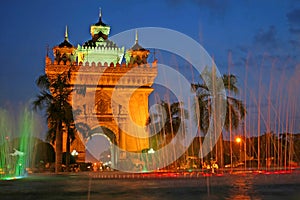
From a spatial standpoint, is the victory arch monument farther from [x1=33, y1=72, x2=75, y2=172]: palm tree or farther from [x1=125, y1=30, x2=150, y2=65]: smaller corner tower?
[x1=33, y1=72, x2=75, y2=172]: palm tree

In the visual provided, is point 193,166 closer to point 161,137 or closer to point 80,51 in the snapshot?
point 161,137

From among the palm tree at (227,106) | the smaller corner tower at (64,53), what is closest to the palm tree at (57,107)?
the palm tree at (227,106)

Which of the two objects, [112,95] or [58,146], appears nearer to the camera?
[58,146]

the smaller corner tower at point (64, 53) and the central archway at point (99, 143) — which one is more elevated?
the smaller corner tower at point (64, 53)

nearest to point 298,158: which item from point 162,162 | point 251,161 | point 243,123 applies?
point 251,161

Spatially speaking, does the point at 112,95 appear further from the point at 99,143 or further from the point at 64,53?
the point at 64,53

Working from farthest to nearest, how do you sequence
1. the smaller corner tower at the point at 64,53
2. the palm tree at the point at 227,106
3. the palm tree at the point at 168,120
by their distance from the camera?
the smaller corner tower at the point at 64,53 < the palm tree at the point at 168,120 < the palm tree at the point at 227,106

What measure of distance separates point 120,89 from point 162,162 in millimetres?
7883

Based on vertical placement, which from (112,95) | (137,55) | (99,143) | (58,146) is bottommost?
(58,146)

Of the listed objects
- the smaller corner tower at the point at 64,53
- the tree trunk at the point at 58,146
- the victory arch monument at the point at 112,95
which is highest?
the smaller corner tower at the point at 64,53

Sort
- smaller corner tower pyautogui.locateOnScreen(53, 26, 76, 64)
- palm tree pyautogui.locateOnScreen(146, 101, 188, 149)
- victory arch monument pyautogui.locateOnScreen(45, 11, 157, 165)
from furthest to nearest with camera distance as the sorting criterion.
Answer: smaller corner tower pyautogui.locateOnScreen(53, 26, 76, 64), victory arch monument pyautogui.locateOnScreen(45, 11, 157, 165), palm tree pyautogui.locateOnScreen(146, 101, 188, 149)

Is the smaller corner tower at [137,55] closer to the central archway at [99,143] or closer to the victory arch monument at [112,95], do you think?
the victory arch monument at [112,95]

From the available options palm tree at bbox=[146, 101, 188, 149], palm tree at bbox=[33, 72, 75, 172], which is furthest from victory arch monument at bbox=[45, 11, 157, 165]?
palm tree at bbox=[33, 72, 75, 172]

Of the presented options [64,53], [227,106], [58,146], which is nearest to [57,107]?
[58,146]
